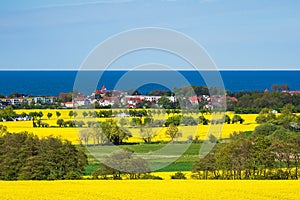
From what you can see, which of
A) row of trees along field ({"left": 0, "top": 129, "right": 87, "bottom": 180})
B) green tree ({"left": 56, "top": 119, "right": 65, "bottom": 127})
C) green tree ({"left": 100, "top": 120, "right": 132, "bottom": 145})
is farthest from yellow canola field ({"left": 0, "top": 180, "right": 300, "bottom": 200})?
green tree ({"left": 56, "top": 119, "right": 65, "bottom": 127})

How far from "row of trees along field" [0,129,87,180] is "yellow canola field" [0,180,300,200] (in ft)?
17.8

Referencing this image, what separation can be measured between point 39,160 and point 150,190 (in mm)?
8685

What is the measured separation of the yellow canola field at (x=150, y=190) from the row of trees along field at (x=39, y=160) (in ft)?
17.8

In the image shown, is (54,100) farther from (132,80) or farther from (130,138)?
(132,80)

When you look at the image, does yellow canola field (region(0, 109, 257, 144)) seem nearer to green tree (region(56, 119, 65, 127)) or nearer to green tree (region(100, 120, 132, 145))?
green tree (region(56, 119, 65, 127))

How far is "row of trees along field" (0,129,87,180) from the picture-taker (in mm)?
24859

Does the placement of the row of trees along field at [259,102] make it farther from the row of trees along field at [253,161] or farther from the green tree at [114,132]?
the row of trees along field at [253,161]

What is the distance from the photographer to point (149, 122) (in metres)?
38.3

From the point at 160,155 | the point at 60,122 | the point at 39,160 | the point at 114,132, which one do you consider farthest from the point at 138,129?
the point at 39,160

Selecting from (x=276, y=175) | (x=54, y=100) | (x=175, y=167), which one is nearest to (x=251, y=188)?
(x=276, y=175)

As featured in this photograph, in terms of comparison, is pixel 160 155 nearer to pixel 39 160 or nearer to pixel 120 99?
pixel 120 99

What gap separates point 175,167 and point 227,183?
12.8 m

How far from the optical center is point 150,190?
17484 mm

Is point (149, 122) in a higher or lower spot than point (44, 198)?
higher
